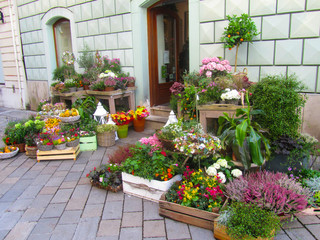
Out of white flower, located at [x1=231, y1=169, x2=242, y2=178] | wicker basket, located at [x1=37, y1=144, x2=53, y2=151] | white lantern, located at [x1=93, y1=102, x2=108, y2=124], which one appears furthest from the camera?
white lantern, located at [x1=93, y1=102, x2=108, y2=124]

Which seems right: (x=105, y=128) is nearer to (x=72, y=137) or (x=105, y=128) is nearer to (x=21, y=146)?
(x=72, y=137)

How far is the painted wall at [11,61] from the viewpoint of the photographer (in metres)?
9.34

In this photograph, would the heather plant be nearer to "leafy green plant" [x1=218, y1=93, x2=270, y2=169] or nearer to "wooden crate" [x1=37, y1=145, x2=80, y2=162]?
"leafy green plant" [x1=218, y1=93, x2=270, y2=169]

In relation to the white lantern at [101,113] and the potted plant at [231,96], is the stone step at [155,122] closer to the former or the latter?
the white lantern at [101,113]

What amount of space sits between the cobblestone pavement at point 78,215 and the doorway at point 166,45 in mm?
3340

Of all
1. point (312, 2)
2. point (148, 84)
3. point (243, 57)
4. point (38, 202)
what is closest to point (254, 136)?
point (243, 57)

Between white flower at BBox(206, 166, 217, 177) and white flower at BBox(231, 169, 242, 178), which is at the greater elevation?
white flower at BBox(206, 166, 217, 177)

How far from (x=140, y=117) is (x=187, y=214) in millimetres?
3392

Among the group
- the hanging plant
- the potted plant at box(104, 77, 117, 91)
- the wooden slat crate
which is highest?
the hanging plant

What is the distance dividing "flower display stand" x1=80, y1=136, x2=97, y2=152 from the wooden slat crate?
2611mm

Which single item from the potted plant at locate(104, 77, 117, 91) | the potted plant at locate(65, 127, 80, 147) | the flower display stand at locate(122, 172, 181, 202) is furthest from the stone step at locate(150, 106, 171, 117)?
the flower display stand at locate(122, 172, 181, 202)

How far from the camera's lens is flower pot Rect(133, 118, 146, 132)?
6148mm

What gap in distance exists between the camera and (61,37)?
8625mm

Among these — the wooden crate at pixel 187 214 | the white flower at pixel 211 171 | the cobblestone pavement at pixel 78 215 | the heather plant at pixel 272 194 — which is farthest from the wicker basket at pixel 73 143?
the heather plant at pixel 272 194
